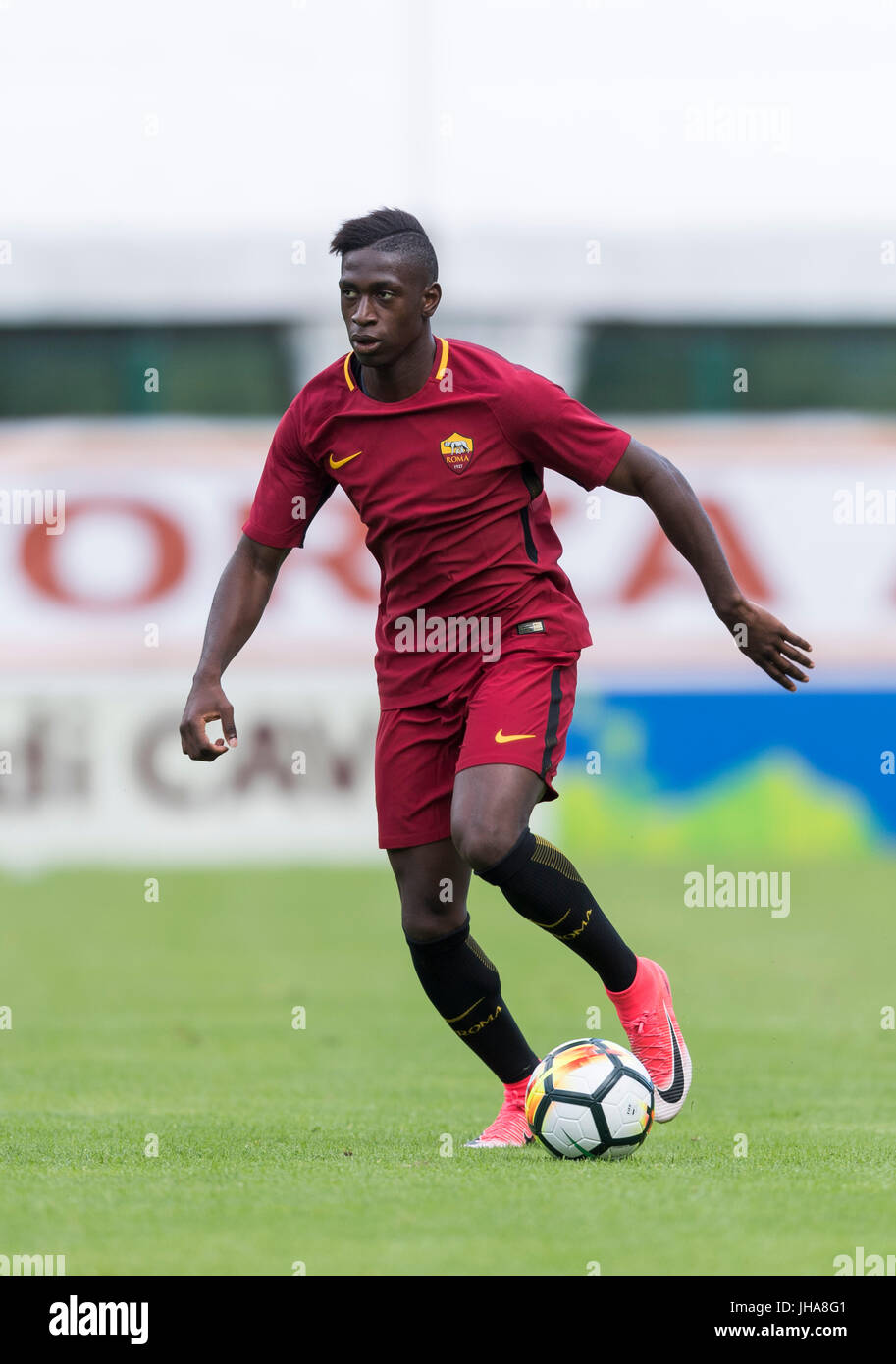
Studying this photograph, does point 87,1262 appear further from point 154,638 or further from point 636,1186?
point 154,638

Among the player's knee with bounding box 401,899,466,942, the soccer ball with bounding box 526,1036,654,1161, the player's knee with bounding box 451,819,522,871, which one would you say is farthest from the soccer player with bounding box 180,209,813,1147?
the soccer ball with bounding box 526,1036,654,1161

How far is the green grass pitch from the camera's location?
4.82m

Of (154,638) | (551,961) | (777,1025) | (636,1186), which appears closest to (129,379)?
(154,638)

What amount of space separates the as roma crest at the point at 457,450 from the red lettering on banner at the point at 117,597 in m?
13.0

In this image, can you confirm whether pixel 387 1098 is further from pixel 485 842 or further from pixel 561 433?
pixel 561 433

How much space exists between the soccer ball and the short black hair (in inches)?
94.7

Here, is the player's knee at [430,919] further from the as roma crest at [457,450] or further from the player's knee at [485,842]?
the as roma crest at [457,450]

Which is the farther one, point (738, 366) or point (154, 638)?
point (738, 366)

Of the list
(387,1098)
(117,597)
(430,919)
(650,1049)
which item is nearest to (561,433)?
(430,919)

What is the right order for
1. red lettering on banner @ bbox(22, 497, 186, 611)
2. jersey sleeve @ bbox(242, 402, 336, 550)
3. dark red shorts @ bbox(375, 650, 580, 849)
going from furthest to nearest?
red lettering on banner @ bbox(22, 497, 186, 611), jersey sleeve @ bbox(242, 402, 336, 550), dark red shorts @ bbox(375, 650, 580, 849)

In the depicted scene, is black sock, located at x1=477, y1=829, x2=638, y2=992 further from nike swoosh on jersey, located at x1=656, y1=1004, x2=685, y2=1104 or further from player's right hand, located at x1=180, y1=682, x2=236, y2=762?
player's right hand, located at x1=180, y1=682, x2=236, y2=762

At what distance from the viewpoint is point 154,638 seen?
1897 centimetres
